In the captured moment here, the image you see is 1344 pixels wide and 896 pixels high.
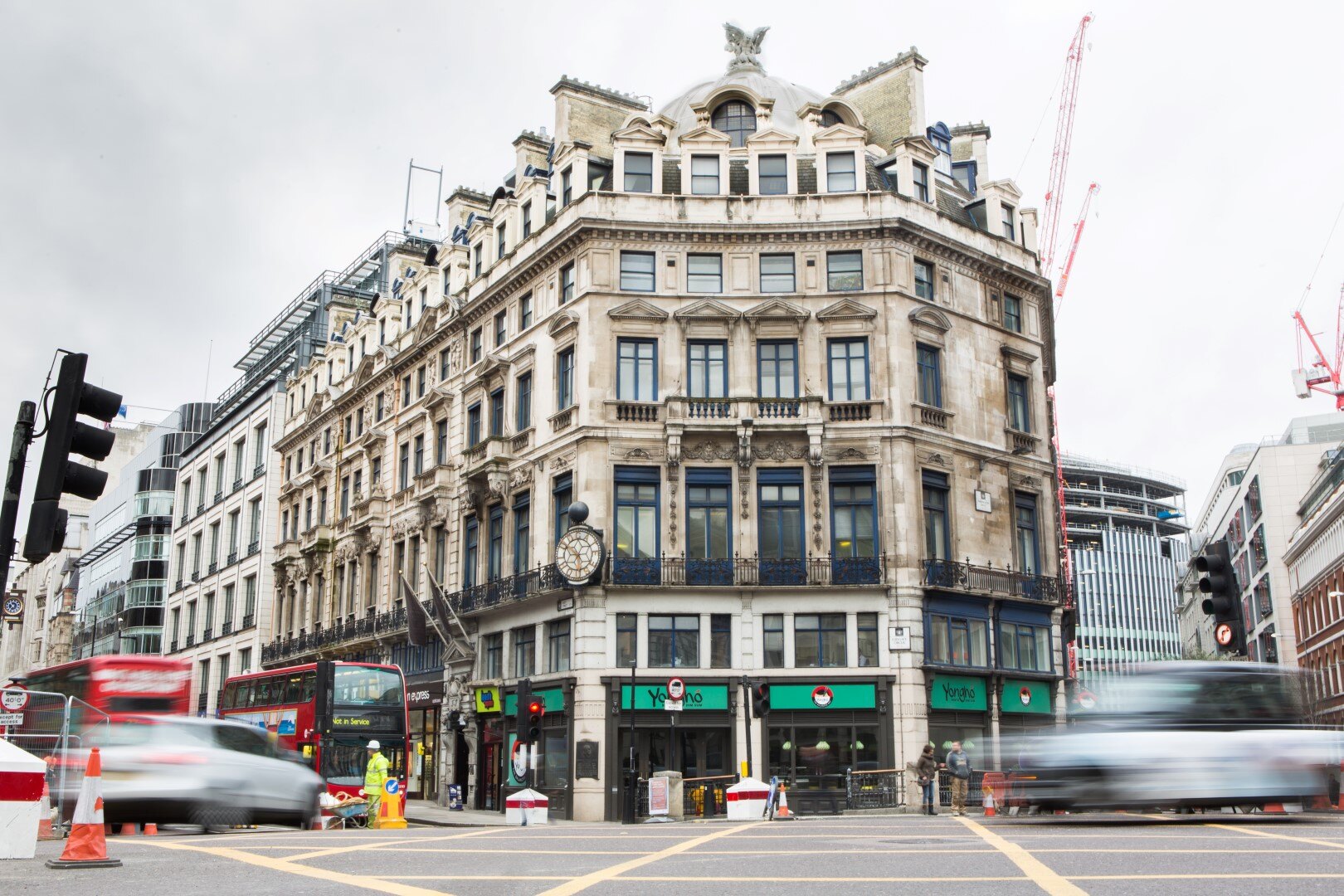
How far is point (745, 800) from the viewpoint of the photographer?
2786 cm

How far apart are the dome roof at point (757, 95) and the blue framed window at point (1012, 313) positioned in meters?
8.80

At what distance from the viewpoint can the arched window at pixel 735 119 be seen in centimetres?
4059

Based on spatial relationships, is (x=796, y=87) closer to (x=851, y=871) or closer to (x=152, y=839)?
(x=152, y=839)

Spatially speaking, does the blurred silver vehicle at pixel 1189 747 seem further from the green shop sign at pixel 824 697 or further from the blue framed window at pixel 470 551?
the blue framed window at pixel 470 551

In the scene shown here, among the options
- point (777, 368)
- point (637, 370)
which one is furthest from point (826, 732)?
point (637, 370)

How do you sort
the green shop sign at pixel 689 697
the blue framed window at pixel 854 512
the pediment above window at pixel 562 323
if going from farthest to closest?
the pediment above window at pixel 562 323, the blue framed window at pixel 854 512, the green shop sign at pixel 689 697

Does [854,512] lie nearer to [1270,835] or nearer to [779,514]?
[779,514]

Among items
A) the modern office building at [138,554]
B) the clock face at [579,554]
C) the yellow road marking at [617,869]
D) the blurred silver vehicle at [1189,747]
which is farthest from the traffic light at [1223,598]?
the modern office building at [138,554]

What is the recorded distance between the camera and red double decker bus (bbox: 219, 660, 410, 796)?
31266 mm

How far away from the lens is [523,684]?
92.6 ft

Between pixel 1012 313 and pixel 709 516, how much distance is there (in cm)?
1336

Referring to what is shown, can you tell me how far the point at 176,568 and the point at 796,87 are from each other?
5125 cm

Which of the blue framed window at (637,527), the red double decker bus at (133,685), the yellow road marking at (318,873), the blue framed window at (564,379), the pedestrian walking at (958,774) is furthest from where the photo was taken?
the blue framed window at (564,379)

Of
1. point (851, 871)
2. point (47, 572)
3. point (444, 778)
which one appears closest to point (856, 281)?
point (444, 778)
